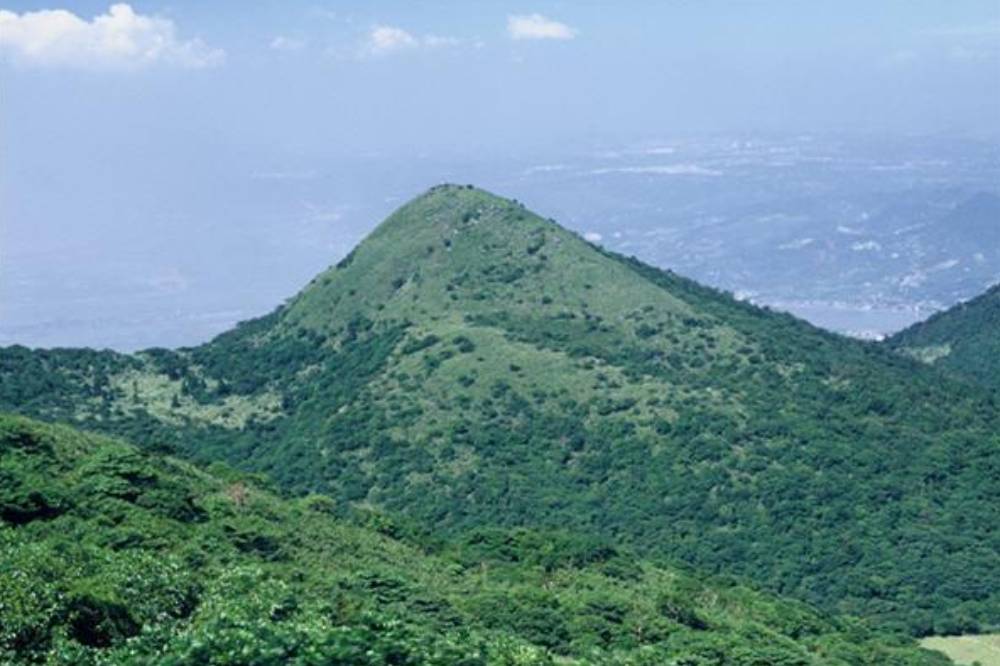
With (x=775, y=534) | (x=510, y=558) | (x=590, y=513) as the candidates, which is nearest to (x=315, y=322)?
(x=590, y=513)

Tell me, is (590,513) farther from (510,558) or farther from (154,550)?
(154,550)

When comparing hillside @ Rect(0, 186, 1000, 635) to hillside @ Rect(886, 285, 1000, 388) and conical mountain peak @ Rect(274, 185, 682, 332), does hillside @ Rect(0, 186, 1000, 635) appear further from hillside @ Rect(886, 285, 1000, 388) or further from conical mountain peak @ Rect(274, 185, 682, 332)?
hillside @ Rect(886, 285, 1000, 388)

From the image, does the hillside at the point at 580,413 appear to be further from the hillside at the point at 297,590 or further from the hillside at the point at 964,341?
the hillside at the point at 964,341

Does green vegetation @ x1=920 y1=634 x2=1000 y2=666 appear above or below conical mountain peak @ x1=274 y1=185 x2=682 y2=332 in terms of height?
below

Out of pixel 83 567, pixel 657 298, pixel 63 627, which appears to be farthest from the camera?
pixel 657 298

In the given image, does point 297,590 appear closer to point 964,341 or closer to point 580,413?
point 580,413

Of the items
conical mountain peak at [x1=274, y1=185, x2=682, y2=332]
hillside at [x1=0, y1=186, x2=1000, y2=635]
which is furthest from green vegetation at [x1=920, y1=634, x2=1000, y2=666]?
conical mountain peak at [x1=274, y1=185, x2=682, y2=332]
